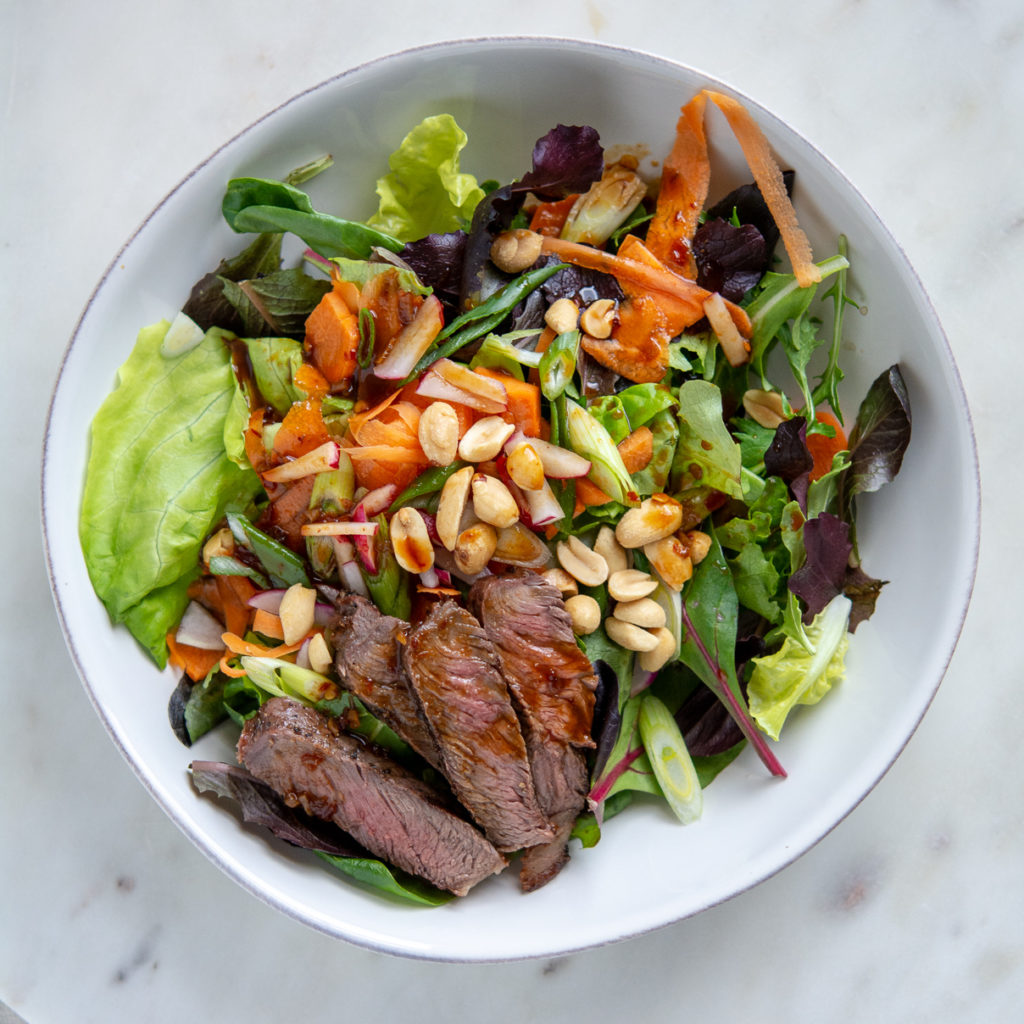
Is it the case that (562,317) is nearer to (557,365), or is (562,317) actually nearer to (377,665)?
(557,365)

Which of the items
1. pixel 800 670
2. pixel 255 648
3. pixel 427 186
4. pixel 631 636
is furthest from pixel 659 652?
pixel 427 186

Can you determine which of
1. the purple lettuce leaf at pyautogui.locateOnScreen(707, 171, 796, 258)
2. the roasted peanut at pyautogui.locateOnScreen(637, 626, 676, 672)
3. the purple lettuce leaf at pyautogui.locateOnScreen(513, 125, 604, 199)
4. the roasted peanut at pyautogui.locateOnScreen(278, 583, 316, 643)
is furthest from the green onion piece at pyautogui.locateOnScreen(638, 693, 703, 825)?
the purple lettuce leaf at pyautogui.locateOnScreen(513, 125, 604, 199)

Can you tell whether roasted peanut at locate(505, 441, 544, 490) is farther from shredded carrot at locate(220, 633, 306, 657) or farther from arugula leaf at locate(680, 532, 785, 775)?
shredded carrot at locate(220, 633, 306, 657)

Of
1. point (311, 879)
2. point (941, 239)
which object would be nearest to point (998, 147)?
point (941, 239)

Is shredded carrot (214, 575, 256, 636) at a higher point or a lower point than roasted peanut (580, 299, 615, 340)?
lower

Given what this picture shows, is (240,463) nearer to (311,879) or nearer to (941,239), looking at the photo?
(311,879)
